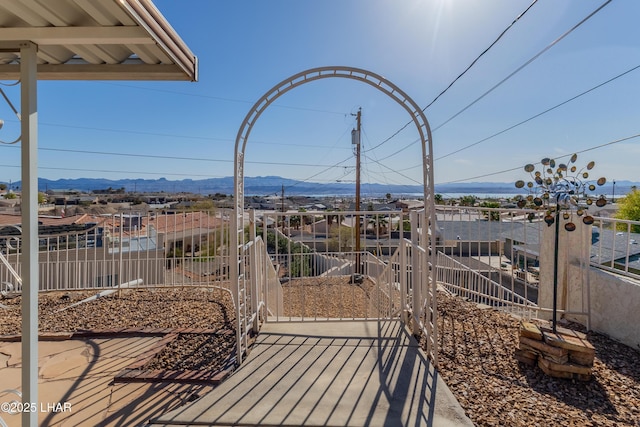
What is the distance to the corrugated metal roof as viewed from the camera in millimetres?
1225

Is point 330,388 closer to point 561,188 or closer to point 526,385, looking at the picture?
point 526,385

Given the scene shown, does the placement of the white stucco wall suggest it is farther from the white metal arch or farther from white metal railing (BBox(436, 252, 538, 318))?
the white metal arch

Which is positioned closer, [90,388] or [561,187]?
[90,388]

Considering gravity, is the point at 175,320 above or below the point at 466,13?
below

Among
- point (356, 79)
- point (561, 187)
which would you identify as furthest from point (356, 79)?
point (561, 187)

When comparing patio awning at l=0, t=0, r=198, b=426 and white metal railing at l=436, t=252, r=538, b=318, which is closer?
patio awning at l=0, t=0, r=198, b=426

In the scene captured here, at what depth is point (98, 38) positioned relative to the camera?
4.38 feet

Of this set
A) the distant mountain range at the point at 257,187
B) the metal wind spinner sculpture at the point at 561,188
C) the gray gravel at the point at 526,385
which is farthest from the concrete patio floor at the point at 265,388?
the distant mountain range at the point at 257,187

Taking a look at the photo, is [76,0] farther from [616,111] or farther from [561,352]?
[616,111]

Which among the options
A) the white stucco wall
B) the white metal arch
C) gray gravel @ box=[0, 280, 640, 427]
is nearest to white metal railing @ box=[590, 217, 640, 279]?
the white stucco wall

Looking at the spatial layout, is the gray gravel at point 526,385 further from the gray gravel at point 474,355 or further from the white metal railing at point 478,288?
the white metal railing at point 478,288

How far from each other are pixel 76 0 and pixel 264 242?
227cm

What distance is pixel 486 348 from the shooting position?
2564mm

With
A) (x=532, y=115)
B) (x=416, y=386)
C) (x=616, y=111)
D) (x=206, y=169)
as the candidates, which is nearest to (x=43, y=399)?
(x=416, y=386)
